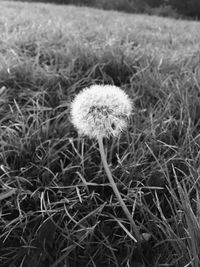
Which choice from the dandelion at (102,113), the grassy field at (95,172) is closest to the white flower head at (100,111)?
the dandelion at (102,113)

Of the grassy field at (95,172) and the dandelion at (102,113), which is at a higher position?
the dandelion at (102,113)

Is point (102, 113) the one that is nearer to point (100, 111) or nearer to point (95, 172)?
point (100, 111)

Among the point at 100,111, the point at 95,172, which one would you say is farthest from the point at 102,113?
the point at 95,172

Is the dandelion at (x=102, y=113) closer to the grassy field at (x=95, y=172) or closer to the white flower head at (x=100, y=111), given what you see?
the white flower head at (x=100, y=111)

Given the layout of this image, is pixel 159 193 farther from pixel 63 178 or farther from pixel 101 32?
pixel 101 32

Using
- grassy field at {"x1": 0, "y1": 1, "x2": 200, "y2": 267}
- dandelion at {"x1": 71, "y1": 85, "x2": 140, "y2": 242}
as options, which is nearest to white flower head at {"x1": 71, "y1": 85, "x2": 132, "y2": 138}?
dandelion at {"x1": 71, "y1": 85, "x2": 140, "y2": 242}

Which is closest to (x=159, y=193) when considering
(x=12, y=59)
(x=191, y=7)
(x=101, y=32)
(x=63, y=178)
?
(x=63, y=178)

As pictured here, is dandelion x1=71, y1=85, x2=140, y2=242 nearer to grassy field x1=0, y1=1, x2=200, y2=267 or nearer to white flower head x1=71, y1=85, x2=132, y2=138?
white flower head x1=71, y1=85, x2=132, y2=138
